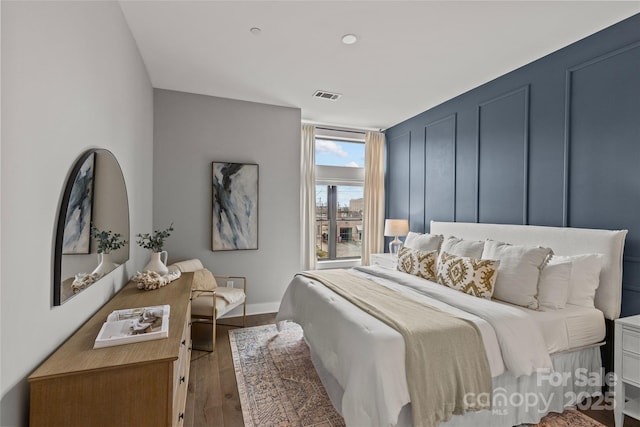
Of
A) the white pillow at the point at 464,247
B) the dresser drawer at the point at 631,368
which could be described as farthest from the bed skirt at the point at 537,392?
the white pillow at the point at 464,247

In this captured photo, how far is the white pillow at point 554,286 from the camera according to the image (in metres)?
2.26

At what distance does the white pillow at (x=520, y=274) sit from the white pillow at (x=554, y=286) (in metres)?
0.05

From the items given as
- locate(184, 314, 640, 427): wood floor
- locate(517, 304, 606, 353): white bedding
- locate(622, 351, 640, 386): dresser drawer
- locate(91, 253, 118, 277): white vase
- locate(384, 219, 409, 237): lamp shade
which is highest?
locate(384, 219, 409, 237): lamp shade

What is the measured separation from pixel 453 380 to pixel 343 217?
3.71 metres

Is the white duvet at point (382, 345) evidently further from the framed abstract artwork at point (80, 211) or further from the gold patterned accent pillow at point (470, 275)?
the framed abstract artwork at point (80, 211)

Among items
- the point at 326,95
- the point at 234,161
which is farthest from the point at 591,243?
the point at 234,161

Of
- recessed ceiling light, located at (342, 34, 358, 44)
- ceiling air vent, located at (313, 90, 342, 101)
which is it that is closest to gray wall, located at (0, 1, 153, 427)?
recessed ceiling light, located at (342, 34, 358, 44)

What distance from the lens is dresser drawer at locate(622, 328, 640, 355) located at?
1880 millimetres

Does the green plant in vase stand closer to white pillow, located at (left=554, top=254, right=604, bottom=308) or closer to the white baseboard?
the white baseboard

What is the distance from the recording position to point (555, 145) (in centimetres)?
278

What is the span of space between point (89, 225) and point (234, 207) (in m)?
2.40

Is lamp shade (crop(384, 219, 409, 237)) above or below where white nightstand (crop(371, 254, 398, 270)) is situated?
above

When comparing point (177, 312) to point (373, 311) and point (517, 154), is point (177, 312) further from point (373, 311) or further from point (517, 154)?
point (517, 154)

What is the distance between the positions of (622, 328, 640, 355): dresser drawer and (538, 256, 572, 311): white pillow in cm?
36
